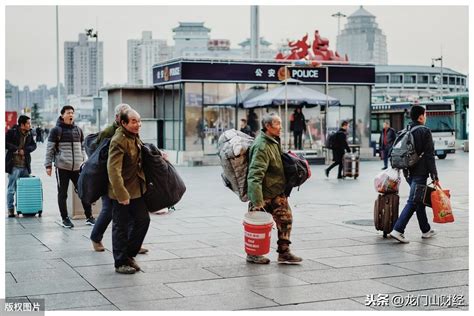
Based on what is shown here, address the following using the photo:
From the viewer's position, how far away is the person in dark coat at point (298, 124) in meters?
30.5

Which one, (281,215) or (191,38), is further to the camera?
(191,38)

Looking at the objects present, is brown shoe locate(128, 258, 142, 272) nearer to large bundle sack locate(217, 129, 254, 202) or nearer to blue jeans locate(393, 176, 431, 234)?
large bundle sack locate(217, 129, 254, 202)

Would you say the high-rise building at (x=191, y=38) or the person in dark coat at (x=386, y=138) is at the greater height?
the high-rise building at (x=191, y=38)

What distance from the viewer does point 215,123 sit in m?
31.4

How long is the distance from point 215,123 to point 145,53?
4786 centimetres

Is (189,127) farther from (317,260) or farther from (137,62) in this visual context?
(137,62)

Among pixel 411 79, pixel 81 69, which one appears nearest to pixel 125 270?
pixel 411 79

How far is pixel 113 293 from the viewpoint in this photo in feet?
23.1

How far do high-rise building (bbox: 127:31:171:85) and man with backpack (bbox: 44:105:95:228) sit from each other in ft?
177

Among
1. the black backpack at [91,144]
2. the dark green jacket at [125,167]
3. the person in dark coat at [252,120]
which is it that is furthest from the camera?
the person in dark coat at [252,120]

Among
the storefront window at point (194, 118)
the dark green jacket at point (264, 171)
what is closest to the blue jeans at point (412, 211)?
the dark green jacket at point (264, 171)

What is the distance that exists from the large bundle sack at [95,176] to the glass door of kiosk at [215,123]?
22451 mm

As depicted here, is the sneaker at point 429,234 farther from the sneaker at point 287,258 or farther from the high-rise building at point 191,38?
the high-rise building at point 191,38

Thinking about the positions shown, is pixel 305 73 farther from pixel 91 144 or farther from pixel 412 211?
pixel 91 144
